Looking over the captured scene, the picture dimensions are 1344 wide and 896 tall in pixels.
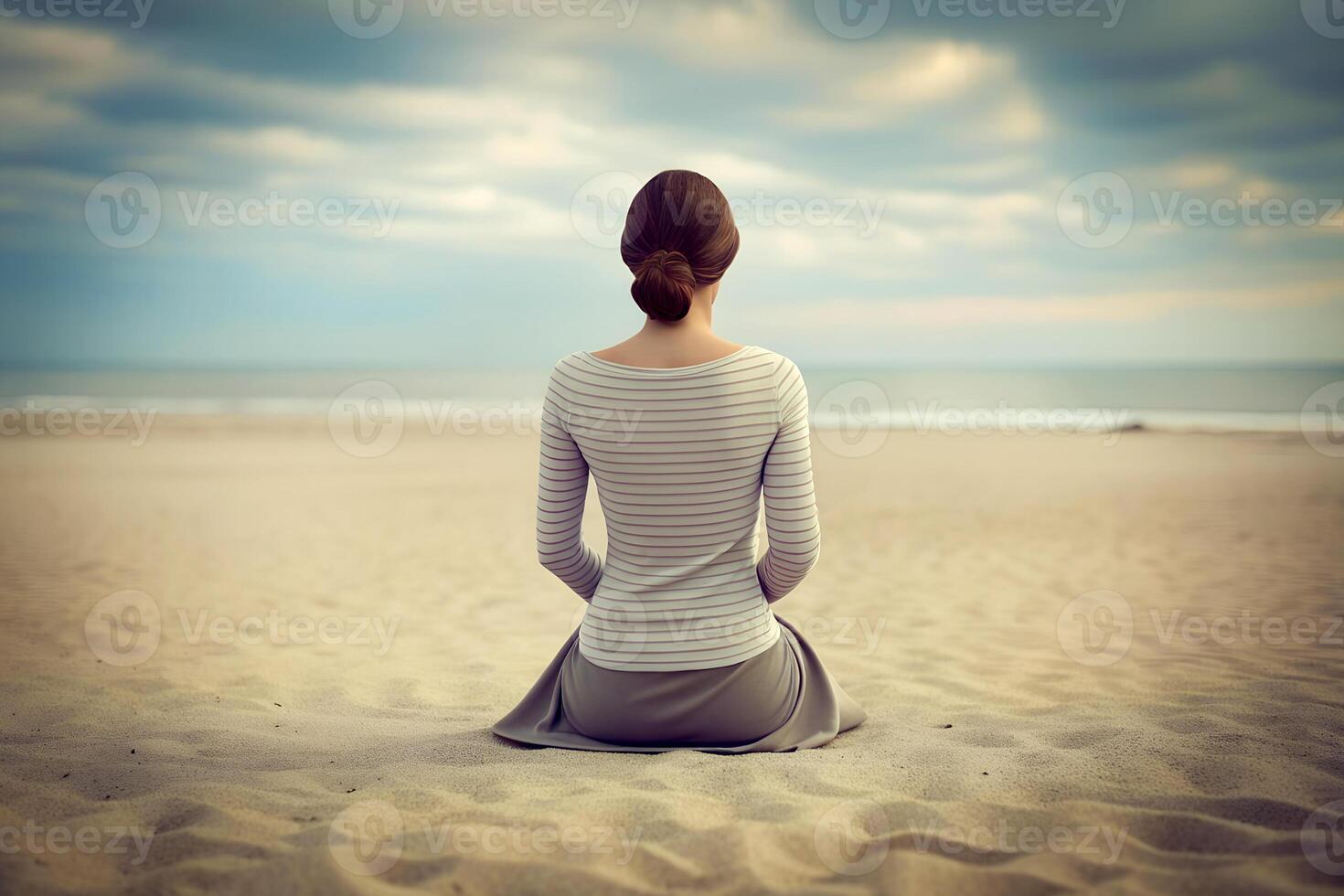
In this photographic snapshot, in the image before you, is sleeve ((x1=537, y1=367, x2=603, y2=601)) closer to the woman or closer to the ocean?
the woman

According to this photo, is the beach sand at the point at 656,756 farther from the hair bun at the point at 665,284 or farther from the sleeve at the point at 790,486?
the hair bun at the point at 665,284

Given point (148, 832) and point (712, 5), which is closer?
point (148, 832)

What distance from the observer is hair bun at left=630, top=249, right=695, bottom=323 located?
2.17 m

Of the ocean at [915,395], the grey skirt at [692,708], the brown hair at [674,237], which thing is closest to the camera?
the brown hair at [674,237]

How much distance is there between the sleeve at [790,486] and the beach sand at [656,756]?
62cm

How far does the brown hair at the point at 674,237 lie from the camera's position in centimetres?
217

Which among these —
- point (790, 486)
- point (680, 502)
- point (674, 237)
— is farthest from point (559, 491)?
point (674, 237)

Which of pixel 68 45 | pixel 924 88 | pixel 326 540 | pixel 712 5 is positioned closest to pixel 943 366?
pixel 924 88

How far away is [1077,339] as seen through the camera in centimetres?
5053

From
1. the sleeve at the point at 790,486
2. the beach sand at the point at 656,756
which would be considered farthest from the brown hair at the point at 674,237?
the beach sand at the point at 656,756

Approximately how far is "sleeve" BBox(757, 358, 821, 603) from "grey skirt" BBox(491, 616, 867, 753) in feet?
1.11

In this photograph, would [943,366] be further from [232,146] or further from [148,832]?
[148,832]

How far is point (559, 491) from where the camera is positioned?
7.93ft

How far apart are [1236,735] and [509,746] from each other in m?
2.34
